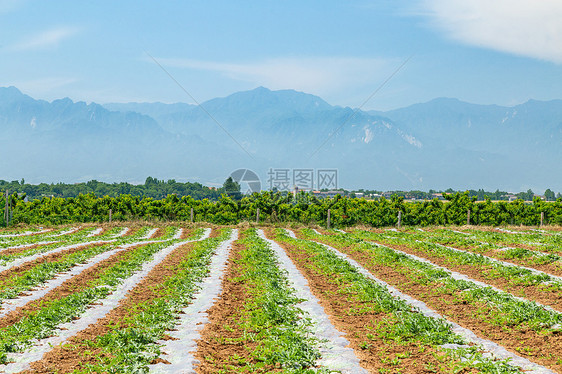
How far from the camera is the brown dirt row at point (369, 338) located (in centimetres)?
659

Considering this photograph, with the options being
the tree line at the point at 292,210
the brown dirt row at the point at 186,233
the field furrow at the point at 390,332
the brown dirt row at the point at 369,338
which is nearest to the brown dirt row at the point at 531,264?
the field furrow at the point at 390,332

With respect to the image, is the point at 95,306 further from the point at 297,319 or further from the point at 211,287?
the point at 297,319

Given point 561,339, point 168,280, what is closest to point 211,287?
point 168,280

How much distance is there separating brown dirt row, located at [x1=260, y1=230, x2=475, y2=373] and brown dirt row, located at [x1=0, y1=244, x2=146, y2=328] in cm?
565

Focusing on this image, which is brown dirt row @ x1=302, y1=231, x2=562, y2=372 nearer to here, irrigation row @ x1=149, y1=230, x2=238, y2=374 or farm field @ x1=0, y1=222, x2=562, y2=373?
farm field @ x1=0, y1=222, x2=562, y2=373

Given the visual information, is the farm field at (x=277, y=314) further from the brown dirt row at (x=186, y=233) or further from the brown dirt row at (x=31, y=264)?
the brown dirt row at (x=186, y=233)

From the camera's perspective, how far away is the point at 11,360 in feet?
21.5

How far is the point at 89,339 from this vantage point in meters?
7.57

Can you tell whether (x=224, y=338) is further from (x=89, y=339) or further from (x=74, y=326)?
(x=74, y=326)

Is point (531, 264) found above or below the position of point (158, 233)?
above

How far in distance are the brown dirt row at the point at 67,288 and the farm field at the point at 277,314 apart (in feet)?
0.13

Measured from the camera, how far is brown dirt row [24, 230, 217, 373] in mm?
6387

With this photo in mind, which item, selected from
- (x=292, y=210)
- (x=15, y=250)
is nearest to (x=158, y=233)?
(x=292, y=210)

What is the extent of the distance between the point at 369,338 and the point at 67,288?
7.42 meters
